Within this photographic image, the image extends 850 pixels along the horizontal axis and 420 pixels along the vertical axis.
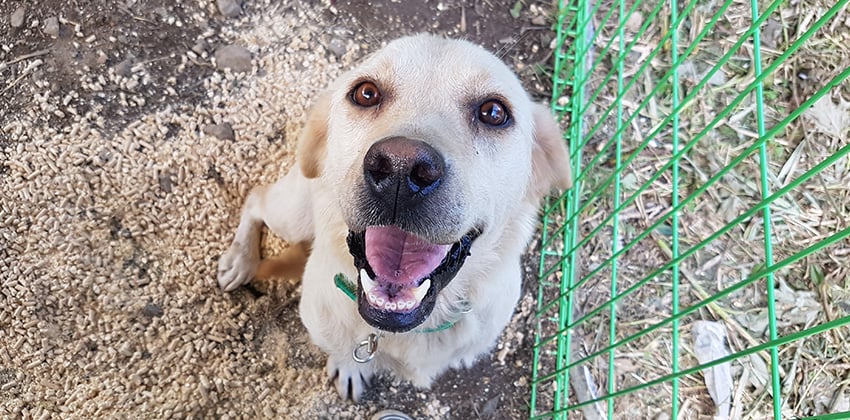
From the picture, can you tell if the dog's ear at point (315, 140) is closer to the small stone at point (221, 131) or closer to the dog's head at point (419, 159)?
the dog's head at point (419, 159)

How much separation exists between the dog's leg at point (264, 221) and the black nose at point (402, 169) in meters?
1.04

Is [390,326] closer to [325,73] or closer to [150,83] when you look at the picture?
[325,73]

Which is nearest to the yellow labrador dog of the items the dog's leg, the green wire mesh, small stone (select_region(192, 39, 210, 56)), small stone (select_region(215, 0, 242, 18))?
the dog's leg

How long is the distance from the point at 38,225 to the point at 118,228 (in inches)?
12.3

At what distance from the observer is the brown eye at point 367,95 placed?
1.81 metres

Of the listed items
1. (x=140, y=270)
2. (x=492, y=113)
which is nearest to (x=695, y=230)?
(x=492, y=113)

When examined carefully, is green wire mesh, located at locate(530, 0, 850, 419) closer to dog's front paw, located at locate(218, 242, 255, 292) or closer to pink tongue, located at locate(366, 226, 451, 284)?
pink tongue, located at locate(366, 226, 451, 284)

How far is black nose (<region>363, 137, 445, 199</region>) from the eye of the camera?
136 centimetres

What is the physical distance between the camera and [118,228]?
8.93 feet

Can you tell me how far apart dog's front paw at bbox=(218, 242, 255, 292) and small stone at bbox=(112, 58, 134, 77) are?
1046 millimetres

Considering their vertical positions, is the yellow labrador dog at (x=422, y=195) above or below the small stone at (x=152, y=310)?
above

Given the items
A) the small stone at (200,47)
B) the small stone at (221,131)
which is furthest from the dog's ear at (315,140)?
the small stone at (200,47)

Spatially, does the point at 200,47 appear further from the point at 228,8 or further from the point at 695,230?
the point at 695,230

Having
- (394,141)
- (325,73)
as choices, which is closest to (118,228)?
(325,73)
